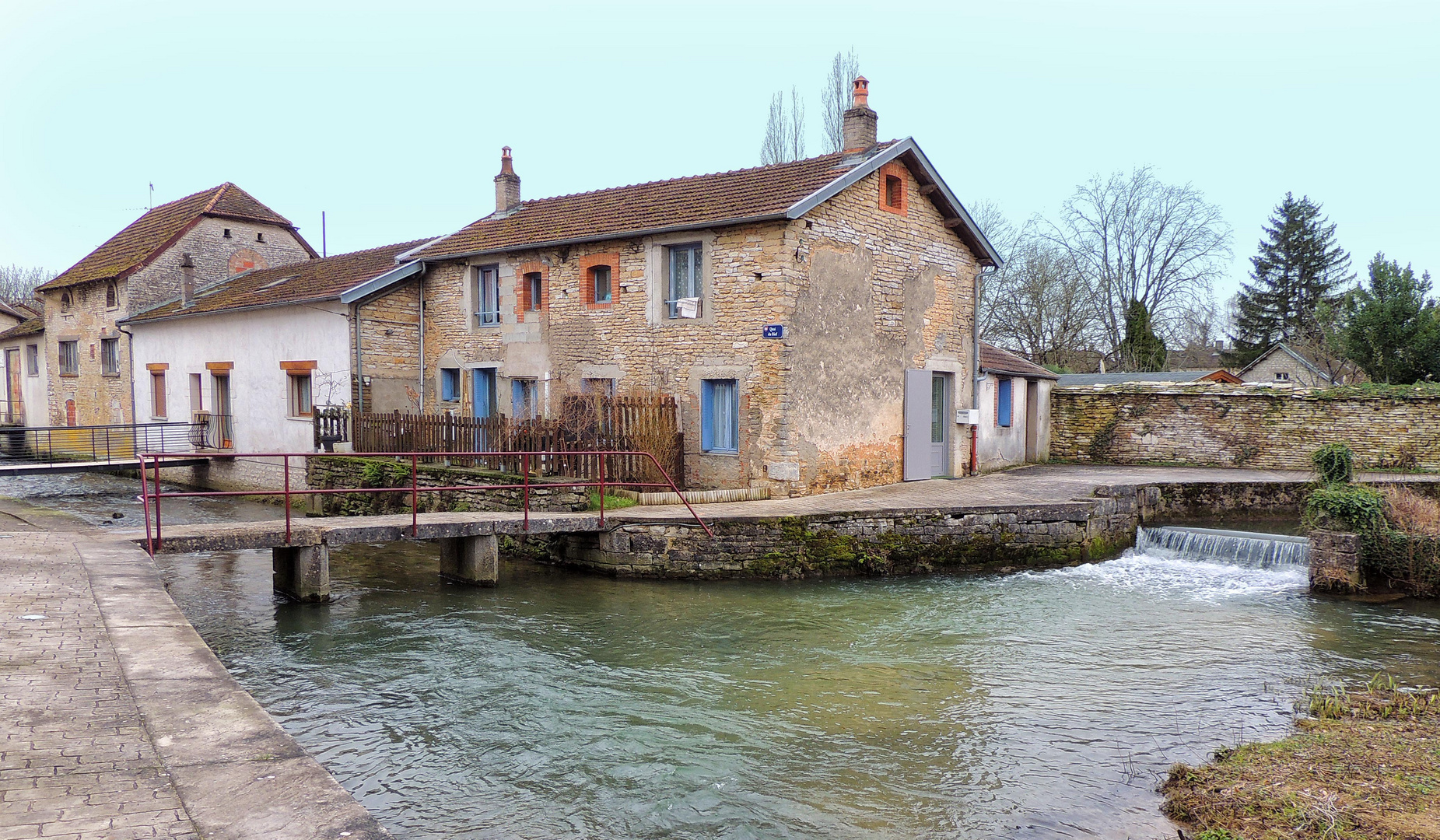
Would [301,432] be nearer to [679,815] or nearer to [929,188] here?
[929,188]

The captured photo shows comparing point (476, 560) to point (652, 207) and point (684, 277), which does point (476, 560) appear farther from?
point (652, 207)

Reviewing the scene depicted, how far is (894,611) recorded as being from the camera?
36.1ft

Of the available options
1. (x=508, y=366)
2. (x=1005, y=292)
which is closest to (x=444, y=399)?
(x=508, y=366)

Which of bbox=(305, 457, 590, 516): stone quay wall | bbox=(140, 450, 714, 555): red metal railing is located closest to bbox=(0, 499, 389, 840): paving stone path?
bbox=(140, 450, 714, 555): red metal railing

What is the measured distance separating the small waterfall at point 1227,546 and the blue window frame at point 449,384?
13.9 m

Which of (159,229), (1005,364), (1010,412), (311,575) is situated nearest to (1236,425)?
(1010,412)

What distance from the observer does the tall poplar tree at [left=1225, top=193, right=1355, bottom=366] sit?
37.7m

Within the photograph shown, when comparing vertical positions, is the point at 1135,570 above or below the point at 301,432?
below

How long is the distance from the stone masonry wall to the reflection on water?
3.24 metres

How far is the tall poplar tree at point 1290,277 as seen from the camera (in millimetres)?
37719

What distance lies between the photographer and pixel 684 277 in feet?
51.9

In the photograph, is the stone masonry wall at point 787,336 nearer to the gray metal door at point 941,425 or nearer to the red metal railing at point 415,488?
the gray metal door at point 941,425

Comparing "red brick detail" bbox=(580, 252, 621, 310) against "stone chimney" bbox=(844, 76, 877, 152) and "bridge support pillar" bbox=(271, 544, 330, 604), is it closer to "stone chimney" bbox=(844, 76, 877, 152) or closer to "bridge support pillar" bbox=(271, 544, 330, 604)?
"stone chimney" bbox=(844, 76, 877, 152)

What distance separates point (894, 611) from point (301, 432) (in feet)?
48.3
